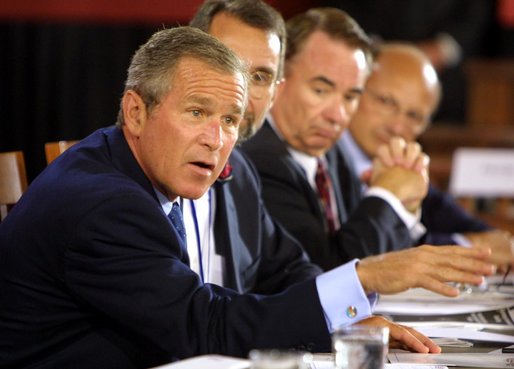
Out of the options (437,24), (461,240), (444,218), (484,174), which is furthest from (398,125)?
(437,24)

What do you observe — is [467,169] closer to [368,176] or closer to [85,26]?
[368,176]

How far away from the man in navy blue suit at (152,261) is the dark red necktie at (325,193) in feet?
3.20

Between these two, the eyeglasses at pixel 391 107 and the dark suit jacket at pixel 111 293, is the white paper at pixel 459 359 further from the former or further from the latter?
the eyeglasses at pixel 391 107

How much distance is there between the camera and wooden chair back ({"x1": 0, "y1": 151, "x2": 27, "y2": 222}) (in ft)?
7.01

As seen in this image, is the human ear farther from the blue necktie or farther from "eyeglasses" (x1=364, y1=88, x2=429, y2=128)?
"eyeglasses" (x1=364, y1=88, x2=429, y2=128)

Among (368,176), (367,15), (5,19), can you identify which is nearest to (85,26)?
(5,19)

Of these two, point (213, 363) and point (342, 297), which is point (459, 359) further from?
point (213, 363)

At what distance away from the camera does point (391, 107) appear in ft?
11.8

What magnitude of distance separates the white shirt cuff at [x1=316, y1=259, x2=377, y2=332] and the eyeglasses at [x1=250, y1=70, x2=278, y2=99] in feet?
2.27

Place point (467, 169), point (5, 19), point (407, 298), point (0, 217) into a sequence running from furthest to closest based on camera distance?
1. point (5, 19)
2. point (467, 169)
3. point (407, 298)
4. point (0, 217)

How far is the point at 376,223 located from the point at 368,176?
1.27 feet

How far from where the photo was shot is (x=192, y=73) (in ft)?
5.54

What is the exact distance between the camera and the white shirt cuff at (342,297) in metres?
1.63

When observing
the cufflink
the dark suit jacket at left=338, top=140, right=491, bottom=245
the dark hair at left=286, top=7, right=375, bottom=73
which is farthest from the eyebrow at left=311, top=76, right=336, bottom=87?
the cufflink
